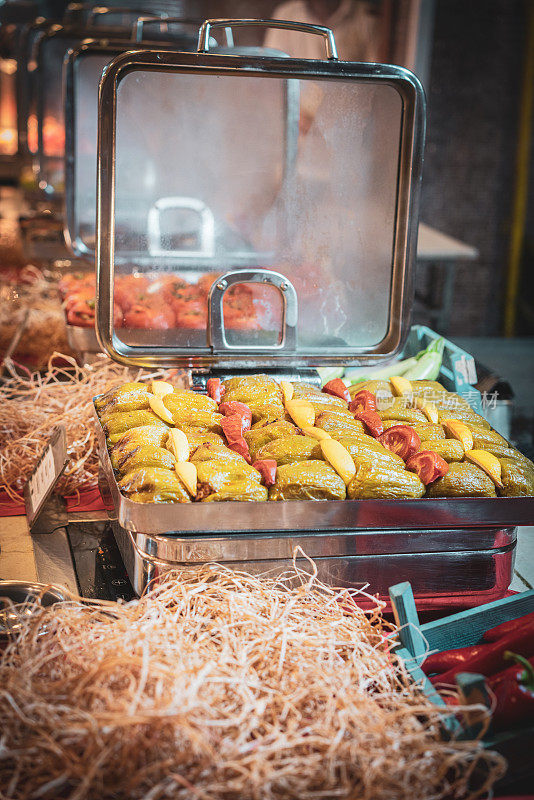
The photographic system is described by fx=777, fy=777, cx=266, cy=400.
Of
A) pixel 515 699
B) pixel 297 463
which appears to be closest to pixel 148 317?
pixel 297 463

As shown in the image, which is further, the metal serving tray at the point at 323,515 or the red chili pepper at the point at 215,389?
the red chili pepper at the point at 215,389

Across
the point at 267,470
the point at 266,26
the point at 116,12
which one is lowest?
the point at 267,470

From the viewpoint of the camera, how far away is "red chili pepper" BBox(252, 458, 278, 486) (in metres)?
1.23

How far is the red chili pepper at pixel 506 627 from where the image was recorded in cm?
113

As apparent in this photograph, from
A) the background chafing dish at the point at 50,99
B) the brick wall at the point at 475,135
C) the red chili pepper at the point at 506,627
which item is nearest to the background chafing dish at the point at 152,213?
the background chafing dish at the point at 50,99

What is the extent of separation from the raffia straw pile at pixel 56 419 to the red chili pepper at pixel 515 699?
102 centimetres

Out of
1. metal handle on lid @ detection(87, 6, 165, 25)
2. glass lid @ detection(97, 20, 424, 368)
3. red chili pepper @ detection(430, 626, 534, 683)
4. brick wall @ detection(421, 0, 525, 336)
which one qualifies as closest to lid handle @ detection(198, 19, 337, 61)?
glass lid @ detection(97, 20, 424, 368)

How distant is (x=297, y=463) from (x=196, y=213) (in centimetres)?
148

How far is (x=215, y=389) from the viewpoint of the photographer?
1.59 meters

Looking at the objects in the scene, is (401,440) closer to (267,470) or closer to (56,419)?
(267,470)

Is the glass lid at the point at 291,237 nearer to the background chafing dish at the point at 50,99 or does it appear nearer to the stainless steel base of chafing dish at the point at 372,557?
the stainless steel base of chafing dish at the point at 372,557

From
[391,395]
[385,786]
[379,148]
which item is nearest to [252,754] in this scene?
[385,786]

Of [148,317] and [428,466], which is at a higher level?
[148,317]

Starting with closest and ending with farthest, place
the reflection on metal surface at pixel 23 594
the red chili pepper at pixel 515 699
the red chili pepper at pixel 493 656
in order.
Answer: the red chili pepper at pixel 515 699 < the red chili pepper at pixel 493 656 < the reflection on metal surface at pixel 23 594
